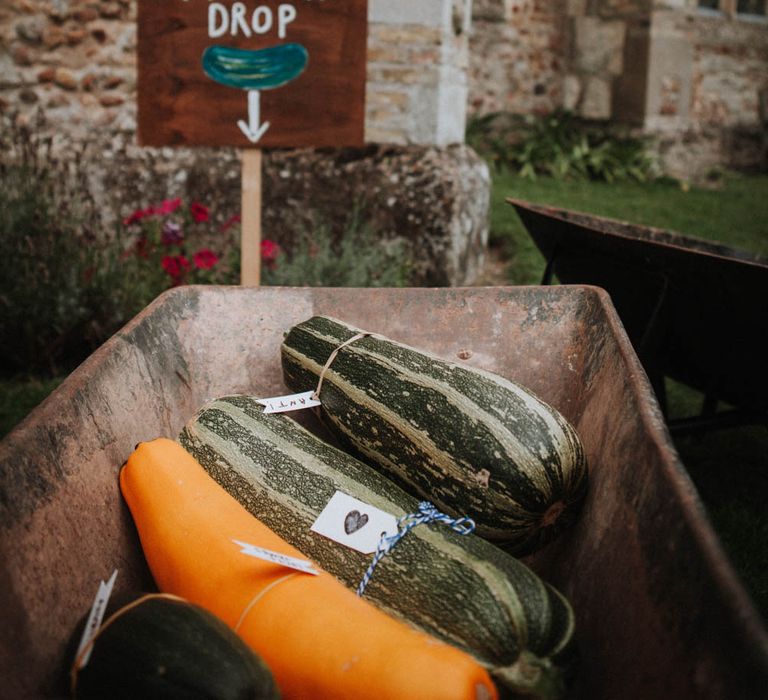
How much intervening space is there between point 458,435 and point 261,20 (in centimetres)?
193

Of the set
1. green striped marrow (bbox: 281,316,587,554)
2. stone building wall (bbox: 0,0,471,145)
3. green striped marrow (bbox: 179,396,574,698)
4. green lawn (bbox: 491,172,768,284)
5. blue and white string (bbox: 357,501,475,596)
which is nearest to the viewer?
green striped marrow (bbox: 179,396,574,698)

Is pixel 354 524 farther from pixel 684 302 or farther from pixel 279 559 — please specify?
pixel 684 302

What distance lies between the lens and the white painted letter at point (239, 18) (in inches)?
107

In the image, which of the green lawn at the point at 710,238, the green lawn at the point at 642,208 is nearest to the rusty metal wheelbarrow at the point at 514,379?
the green lawn at the point at 710,238

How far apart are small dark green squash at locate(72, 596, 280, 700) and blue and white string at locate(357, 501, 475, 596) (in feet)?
1.08

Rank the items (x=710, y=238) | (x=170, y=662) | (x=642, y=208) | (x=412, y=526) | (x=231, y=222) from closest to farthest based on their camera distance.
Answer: (x=170, y=662), (x=412, y=526), (x=231, y=222), (x=710, y=238), (x=642, y=208)

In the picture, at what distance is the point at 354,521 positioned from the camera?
139cm

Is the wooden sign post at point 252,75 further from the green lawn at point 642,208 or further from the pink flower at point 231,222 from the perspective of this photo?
the green lawn at point 642,208

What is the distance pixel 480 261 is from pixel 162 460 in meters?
3.86

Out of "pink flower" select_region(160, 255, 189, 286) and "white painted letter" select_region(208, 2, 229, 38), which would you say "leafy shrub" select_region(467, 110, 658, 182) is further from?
"white painted letter" select_region(208, 2, 229, 38)

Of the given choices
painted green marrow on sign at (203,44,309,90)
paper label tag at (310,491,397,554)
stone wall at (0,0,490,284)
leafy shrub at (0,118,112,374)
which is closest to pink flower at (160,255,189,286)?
leafy shrub at (0,118,112,374)

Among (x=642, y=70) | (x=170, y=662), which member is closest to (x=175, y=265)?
(x=170, y=662)

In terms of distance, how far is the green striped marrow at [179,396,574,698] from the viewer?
1.11 meters

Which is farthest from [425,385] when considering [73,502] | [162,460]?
[73,502]
